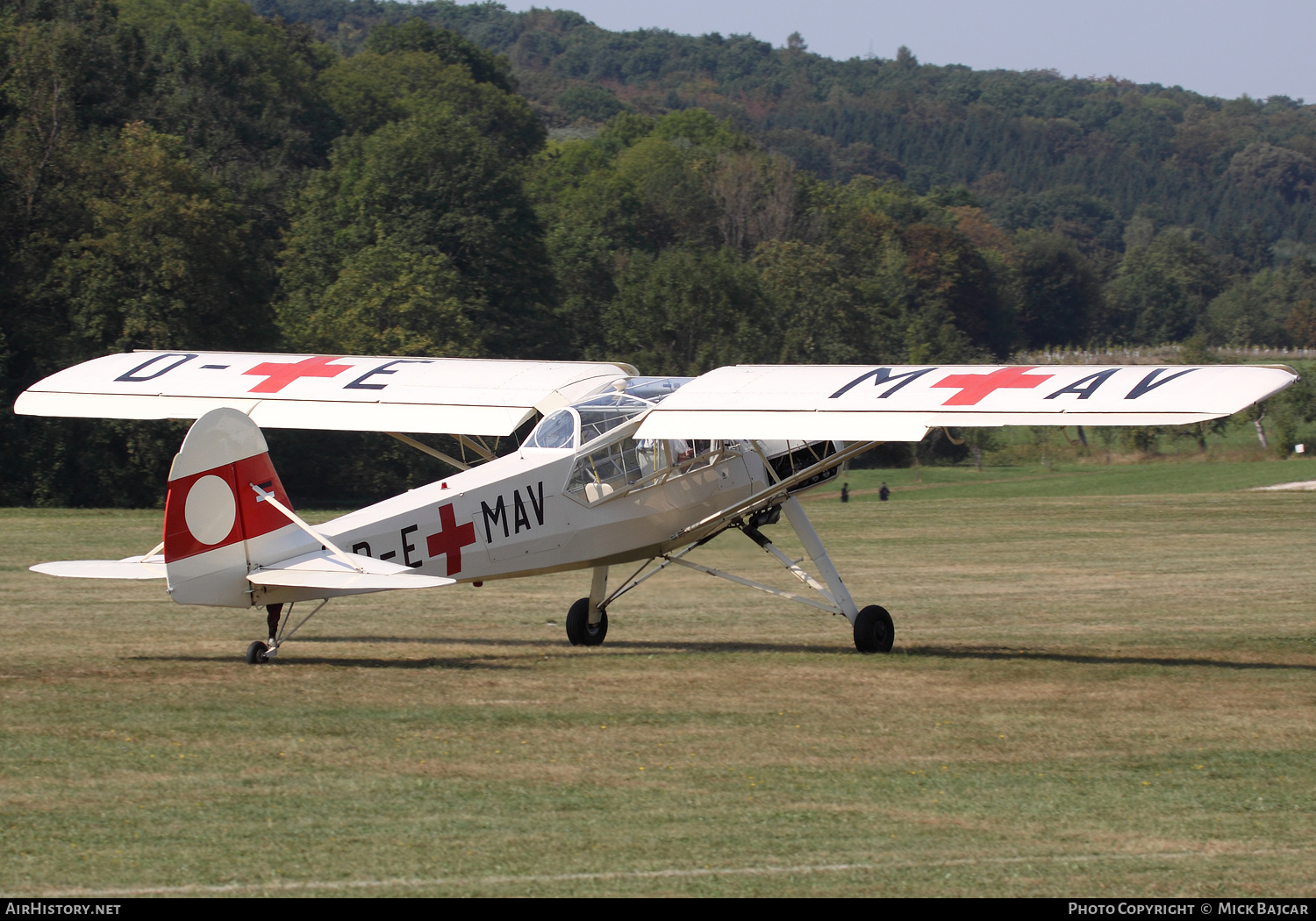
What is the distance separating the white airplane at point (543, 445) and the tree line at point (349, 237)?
2953cm

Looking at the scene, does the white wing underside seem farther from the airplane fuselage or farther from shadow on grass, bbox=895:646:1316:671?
shadow on grass, bbox=895:646:1316:671

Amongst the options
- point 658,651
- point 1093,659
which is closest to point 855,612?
point 658,651

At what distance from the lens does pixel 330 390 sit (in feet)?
46.1

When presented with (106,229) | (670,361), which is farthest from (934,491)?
(106,229)

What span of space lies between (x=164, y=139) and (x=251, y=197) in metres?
11.8

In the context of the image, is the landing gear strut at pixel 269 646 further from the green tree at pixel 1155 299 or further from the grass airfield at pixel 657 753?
the green tree at pixel 1155 299

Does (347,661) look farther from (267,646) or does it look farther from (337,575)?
(337,575)

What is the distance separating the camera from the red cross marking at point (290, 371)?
14266 millimetres

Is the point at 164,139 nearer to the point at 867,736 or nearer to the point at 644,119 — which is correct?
the point at 867,736

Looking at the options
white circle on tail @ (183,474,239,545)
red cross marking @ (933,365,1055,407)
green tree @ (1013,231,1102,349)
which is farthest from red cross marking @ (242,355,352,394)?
green tree @ (1013,231,1102,349)

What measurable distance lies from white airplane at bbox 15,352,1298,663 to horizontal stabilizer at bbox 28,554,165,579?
2 cm

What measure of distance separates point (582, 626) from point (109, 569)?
4515 millimetres

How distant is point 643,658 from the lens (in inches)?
503

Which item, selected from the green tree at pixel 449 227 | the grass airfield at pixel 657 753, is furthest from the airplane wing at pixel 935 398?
the green tree at pixel 449 227
